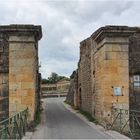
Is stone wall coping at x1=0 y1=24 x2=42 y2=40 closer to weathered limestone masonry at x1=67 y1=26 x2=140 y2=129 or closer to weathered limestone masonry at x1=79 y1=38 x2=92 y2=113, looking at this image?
weathered limestone masonry at x1=67 y1=26 x2=140 y2=129

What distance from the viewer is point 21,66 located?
1532cm

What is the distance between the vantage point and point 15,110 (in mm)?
15164

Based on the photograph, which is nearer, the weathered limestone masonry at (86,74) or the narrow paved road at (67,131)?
the narrow paved road at (67,131)

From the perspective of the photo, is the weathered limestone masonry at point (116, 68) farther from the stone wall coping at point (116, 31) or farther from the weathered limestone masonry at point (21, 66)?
the weathered limestone masonry at point (21, 66)

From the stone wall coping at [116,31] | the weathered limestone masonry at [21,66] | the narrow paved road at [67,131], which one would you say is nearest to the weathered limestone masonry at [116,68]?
the stone wall coping at [116,31]

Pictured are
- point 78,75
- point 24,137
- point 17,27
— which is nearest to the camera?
point 24,137

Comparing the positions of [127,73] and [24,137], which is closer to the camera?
[24,137]

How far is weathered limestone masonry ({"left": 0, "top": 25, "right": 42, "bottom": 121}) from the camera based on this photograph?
598 inches

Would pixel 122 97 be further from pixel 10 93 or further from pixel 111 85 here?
pixel 10 93

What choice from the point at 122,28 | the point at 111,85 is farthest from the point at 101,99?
the point at 122,28

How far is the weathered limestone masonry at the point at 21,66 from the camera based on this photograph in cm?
1518

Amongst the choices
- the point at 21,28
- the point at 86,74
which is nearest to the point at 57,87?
the point at 86,74

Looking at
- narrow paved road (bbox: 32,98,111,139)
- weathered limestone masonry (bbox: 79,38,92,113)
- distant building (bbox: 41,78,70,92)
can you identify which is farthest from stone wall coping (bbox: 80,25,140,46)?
distant building (bbox: 41,78,70,92)

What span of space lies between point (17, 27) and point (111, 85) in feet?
13.8
